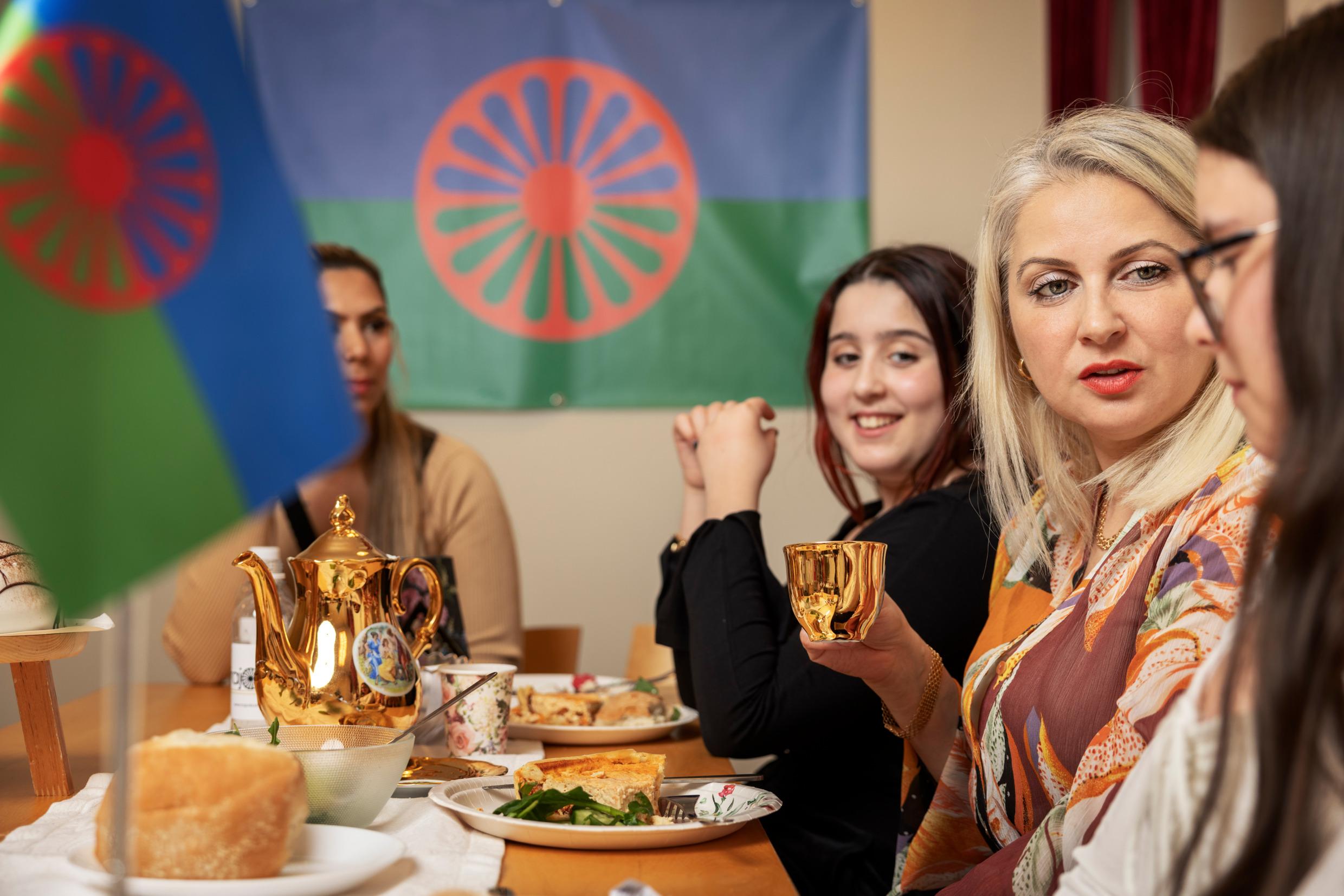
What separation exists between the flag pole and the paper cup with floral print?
704mm

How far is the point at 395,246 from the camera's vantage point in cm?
279

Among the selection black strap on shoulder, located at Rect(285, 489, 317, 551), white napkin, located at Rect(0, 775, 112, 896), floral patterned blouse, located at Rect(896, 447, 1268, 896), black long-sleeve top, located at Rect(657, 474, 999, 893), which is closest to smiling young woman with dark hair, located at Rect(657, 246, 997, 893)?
black long-sleeve top, located at Rect(657, 474, 999, 893)

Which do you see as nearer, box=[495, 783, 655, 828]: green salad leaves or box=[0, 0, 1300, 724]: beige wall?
box=[495, 783, 655, 828]: green salad leaves

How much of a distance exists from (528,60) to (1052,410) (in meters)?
1.90

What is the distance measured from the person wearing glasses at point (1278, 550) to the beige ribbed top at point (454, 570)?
1.37 metres

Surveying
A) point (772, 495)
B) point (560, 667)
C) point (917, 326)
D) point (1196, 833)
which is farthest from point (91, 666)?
point (1196, 833)

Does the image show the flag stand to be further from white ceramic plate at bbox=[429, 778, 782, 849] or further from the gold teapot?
white ceramic plate at bbox=[429, 778, 782, 849]

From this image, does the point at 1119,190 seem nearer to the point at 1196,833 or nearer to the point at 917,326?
the point at 917,326

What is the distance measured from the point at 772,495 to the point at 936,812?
5.37ft

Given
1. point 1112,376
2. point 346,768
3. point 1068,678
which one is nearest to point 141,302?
point 346,768

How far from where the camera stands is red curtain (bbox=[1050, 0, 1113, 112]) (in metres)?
2.77

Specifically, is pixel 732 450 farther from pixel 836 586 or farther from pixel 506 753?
pixel 836 586

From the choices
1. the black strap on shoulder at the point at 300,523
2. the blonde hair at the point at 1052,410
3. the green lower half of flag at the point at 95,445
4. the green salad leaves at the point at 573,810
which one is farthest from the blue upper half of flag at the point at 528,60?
the green lower half of flag at the point at 95,445

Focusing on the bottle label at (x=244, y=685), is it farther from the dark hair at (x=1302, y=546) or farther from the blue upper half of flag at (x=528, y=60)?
the blue upper half of flag at (x=528, y=60)
